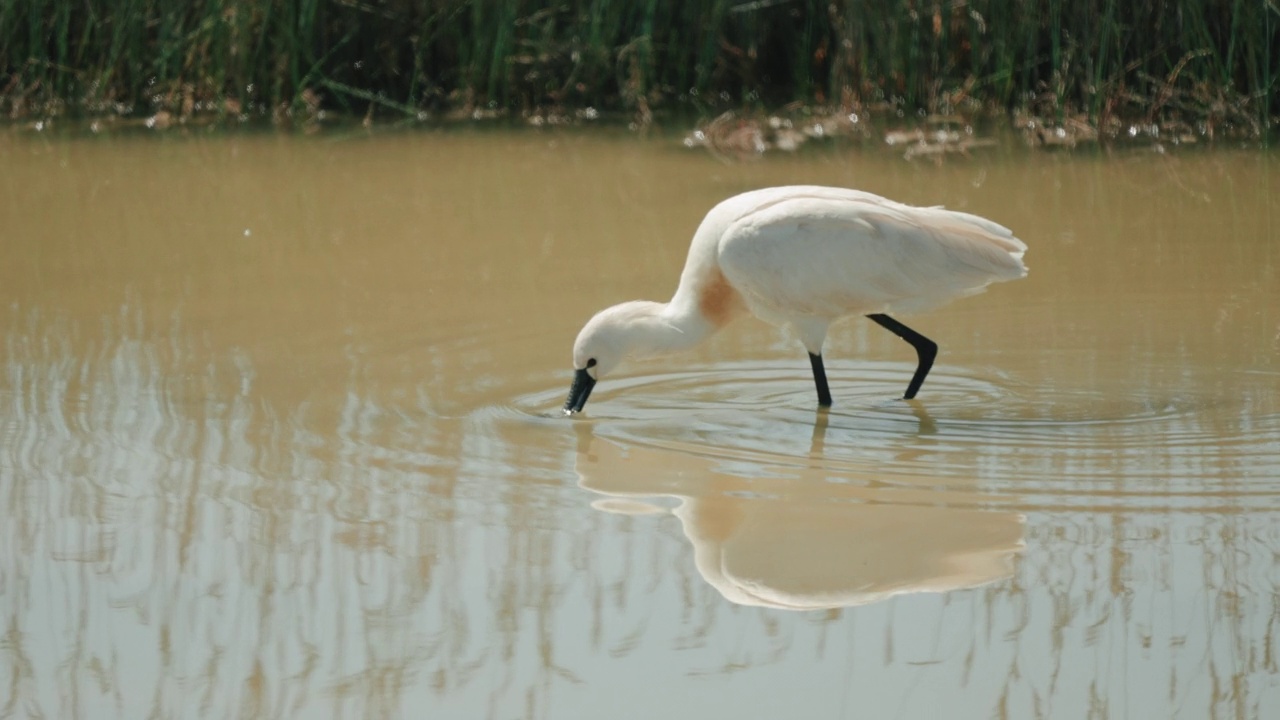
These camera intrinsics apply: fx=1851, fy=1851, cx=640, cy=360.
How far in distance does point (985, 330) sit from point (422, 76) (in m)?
7.17

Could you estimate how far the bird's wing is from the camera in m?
6.05

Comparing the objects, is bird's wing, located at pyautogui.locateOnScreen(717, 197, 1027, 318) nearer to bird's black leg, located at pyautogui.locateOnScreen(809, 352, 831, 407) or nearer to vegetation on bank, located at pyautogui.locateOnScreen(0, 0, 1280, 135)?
bird's black leg, located at pyautogui.locateOnScreen(809, 352, 831, 407)

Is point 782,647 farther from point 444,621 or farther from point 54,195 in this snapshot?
point 54,195

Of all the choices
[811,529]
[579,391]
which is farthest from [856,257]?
[811,529]

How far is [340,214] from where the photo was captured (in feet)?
31.9

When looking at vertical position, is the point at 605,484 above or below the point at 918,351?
below

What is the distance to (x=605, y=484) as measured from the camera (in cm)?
527

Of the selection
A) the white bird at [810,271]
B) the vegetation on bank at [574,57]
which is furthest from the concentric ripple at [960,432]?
the vegetation on bank at [574,57]

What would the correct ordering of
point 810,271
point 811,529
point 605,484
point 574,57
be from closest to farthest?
point 811,529, point 605,484, point 810,271, point 574,57

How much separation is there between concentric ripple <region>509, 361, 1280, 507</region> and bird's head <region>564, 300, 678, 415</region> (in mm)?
106

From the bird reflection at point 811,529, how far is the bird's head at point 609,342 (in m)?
0.58

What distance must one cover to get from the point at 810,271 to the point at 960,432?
759mm

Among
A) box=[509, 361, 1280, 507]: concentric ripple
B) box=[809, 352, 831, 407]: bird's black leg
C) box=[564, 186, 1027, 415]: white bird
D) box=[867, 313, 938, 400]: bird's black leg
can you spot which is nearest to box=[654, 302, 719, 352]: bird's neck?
box=[564, 186, 1027, 415]: white bird

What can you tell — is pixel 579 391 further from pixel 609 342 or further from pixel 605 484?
pixel 605 484
